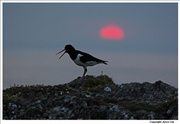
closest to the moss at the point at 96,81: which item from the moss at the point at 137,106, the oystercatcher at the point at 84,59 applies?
the oystercatcher at the point at 84,59

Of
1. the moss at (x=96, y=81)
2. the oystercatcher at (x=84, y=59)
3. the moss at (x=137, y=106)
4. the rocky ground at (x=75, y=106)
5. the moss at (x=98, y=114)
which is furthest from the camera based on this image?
the oystercatcher at (x=84, y=59)

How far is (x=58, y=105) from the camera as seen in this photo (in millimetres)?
14711

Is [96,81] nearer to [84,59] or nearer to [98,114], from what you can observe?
[84,59]

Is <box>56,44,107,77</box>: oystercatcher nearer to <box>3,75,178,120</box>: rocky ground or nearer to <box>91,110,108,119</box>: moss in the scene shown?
<box>3,75,178,120</box>: rocky ground

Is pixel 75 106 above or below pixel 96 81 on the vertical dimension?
below

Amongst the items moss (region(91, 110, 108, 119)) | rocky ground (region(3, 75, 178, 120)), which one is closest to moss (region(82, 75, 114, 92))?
rocky ground (region(3, 75, 178, 120))

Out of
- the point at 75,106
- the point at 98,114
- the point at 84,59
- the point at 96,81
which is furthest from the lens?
the point at 84,59

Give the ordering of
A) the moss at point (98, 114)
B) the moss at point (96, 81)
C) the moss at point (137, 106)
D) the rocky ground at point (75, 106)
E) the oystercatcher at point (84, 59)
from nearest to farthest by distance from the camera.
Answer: the moss at point (98, 114) → the rocky ground at point (75, 106) → the moss at point (137, 106) → the moss at point (96, 81) → the oystercatcher at point (84, 59)

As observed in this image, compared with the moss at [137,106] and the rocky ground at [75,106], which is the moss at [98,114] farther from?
the moss at [137,106]

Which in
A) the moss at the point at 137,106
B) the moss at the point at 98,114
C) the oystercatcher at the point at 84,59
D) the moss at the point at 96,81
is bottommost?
the moss at the point at 98,114

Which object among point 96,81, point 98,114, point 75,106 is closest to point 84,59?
point 96,81

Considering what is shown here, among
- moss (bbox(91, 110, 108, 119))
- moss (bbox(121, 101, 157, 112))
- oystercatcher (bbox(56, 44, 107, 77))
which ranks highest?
oystercatcher (bbox(56, 44, 107, 77))

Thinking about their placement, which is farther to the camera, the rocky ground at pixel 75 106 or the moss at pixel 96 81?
the moss at pixel 96 81

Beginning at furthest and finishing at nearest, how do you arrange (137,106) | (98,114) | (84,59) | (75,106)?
(84,59) < (137,106) < (75,106) < (98,114)
